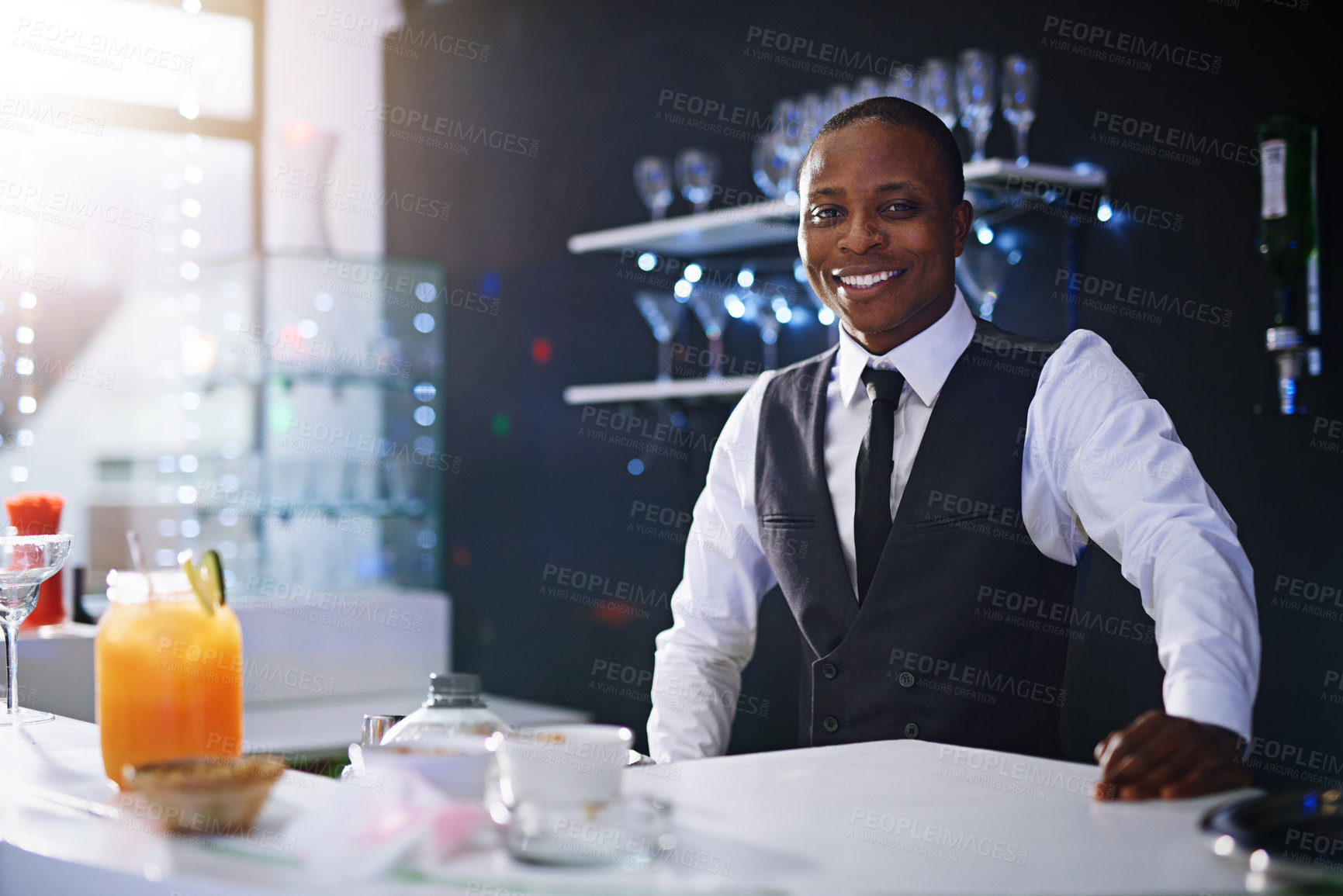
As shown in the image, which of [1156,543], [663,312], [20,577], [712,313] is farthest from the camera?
[663,312]

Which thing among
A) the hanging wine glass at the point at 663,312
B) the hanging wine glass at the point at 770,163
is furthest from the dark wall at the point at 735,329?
the hanging wine glass at the point at 770,163

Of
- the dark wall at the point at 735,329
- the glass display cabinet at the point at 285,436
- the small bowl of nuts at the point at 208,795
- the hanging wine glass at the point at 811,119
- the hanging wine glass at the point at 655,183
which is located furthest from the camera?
the glass display cabinet at the point at 285,436

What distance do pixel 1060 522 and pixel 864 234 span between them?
514mm

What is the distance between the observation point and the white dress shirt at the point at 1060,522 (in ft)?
4.39

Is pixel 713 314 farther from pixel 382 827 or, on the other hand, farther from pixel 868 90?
pixel 382 827

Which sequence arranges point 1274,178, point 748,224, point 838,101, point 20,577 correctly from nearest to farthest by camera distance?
point 20,577
point 1274,178
point 838,101
point 748,224

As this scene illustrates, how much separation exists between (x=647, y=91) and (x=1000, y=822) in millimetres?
3053

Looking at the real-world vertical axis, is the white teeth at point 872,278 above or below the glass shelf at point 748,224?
below

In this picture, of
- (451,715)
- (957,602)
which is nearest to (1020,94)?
(957,602)

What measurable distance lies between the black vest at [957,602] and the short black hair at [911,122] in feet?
0.87

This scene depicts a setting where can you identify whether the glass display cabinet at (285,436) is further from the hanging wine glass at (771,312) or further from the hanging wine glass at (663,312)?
the hanging wine glass at (771,312)

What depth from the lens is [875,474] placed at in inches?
76.5

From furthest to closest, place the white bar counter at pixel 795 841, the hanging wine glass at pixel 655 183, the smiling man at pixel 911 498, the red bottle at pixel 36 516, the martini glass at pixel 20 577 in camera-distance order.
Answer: the hanging wine glass at pixel 655 183
the red bottle at pixel 36 516
the smiling man at pixel 911 498
the martini glass at pixel 20 577
the white bar counter at pixel 795 841

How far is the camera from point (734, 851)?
0.95 meters
